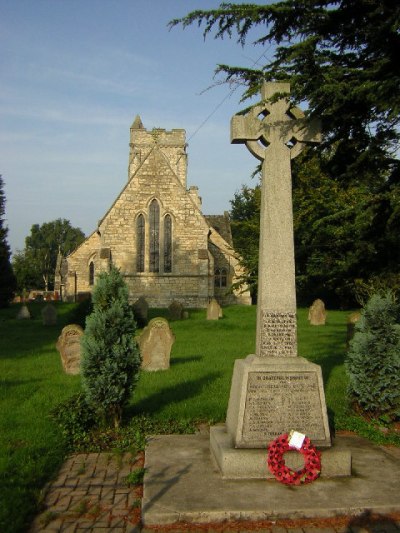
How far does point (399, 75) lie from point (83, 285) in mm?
32975

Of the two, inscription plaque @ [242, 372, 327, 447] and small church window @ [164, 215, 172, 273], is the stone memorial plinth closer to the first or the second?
inscription plaque @ [242, 372, 327, 447]

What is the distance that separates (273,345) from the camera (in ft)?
18.1

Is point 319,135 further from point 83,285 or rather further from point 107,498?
point 83,285

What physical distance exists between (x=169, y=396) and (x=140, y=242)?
25828 millimetres

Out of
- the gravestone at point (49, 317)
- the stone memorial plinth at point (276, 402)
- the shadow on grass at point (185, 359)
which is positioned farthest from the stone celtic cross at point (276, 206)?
the gravestone at point (49, 317)

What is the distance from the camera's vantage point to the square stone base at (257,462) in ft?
16.4

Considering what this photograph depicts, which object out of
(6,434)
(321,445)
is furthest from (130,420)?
(321,445)

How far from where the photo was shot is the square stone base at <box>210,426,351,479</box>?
499cm

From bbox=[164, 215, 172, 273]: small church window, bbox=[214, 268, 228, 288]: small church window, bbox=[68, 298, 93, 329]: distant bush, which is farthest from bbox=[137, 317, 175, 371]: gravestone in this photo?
bbox=[214, 268, 228, 288]: small church window

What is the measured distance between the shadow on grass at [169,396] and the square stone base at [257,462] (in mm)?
2870

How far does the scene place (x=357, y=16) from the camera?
23.5ft

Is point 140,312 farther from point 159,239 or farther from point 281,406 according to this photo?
point 281,406

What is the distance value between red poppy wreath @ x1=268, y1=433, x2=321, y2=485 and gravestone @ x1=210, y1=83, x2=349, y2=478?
0.12 m

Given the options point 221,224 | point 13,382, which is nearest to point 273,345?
point 13,382
